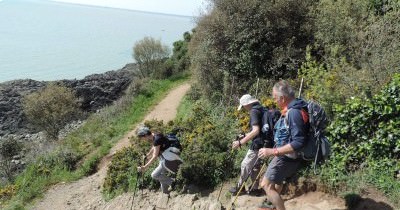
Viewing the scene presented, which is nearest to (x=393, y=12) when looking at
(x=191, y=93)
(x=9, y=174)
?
(x=191, y=93)

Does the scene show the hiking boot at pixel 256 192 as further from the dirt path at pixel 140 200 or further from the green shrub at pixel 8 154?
the green shrub at pixel 8 154

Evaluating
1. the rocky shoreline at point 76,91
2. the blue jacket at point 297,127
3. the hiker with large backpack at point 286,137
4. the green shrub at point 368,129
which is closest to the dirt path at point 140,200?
the green shrub at point 368,129

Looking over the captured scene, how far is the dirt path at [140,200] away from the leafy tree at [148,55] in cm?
1908

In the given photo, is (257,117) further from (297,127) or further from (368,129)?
(368,129)

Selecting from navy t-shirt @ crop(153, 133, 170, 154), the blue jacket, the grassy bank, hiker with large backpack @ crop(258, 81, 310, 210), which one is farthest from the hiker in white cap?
the grassy bank

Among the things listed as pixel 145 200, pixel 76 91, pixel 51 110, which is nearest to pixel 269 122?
pixel 145 200

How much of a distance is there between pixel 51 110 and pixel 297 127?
24.6 meters

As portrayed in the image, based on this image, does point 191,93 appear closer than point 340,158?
No

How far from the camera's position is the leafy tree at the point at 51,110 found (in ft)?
88.5

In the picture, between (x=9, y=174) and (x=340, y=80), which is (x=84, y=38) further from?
(x=340, y=80)

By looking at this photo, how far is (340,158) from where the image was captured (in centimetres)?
778

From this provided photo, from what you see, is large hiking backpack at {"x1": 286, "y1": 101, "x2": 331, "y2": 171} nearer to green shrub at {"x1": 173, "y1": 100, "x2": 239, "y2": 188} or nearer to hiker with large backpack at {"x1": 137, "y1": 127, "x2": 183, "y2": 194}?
hiker with large backpack at {"x1": 137, "y1": 127, "x2": 183, "y2": 194}

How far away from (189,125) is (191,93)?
28.4 ft

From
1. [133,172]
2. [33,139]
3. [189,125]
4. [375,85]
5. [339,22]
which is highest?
[339,22]
